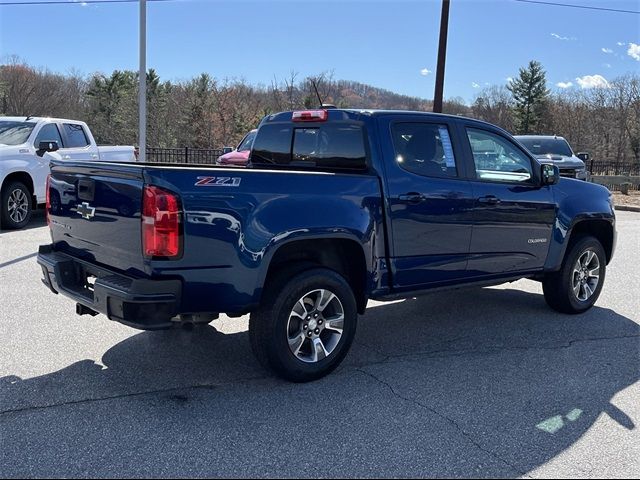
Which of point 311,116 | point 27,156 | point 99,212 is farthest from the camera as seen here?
point 27,156

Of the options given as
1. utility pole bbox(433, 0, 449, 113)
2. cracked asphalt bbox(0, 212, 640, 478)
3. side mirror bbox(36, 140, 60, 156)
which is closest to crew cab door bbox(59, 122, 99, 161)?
side mirror bbox(36, 140, 60, 156)

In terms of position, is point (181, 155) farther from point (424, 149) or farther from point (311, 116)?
point (424, 149)

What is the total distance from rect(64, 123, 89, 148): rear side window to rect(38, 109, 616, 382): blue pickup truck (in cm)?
716

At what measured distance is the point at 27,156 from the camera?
10312mm

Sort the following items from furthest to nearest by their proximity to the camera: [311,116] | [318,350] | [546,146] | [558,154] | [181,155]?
[181,155] → [546,146] → [558,154] → [311,116] → [318,350]

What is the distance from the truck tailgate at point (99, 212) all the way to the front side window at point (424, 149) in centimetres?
207

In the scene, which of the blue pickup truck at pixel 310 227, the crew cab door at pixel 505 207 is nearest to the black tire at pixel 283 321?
the blue pickup truck at pixel 310 227

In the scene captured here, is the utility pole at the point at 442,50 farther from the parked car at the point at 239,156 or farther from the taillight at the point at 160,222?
the taillight at the point at 160,222

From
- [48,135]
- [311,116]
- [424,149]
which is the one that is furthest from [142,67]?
[424,149]

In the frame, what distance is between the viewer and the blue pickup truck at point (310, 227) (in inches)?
138

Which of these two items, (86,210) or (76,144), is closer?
(86,210)

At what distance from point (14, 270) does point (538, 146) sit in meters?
13.5

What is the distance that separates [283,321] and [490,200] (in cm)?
228

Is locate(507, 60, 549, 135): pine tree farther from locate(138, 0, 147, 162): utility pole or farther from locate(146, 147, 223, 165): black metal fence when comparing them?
locate(138, 0, 147, 162): utility pole
